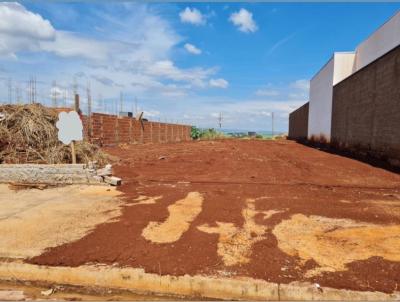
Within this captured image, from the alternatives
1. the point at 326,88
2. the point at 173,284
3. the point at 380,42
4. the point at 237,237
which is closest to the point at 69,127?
the point at 237,237

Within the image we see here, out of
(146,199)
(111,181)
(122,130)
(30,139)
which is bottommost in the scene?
(146,199)

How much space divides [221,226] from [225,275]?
4.41 ft

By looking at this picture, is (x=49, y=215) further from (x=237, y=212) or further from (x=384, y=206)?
(x=384, y=206)

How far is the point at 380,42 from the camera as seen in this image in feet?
55.8

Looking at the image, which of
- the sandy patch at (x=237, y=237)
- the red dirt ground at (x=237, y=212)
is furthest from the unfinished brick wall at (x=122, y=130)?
the sandy patch at (x=237, y=237)

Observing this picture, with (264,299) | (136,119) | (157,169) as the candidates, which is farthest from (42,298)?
(136,119)

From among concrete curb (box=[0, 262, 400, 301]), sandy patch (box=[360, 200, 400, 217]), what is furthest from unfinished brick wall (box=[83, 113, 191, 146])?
sandy patch (box=[360, 200, 400, 217])

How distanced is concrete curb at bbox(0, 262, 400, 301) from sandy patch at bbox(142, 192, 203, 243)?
2.61 ft

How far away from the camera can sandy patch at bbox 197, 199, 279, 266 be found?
127 inches

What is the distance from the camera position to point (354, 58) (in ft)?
66.7

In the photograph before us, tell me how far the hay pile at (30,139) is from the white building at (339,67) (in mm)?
15627

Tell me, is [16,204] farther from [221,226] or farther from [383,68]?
[383,68]

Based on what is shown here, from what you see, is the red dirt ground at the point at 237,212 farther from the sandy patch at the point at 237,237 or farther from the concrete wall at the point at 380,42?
the concrete wall at the point at 380,42

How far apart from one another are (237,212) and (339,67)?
1875 centimetres
